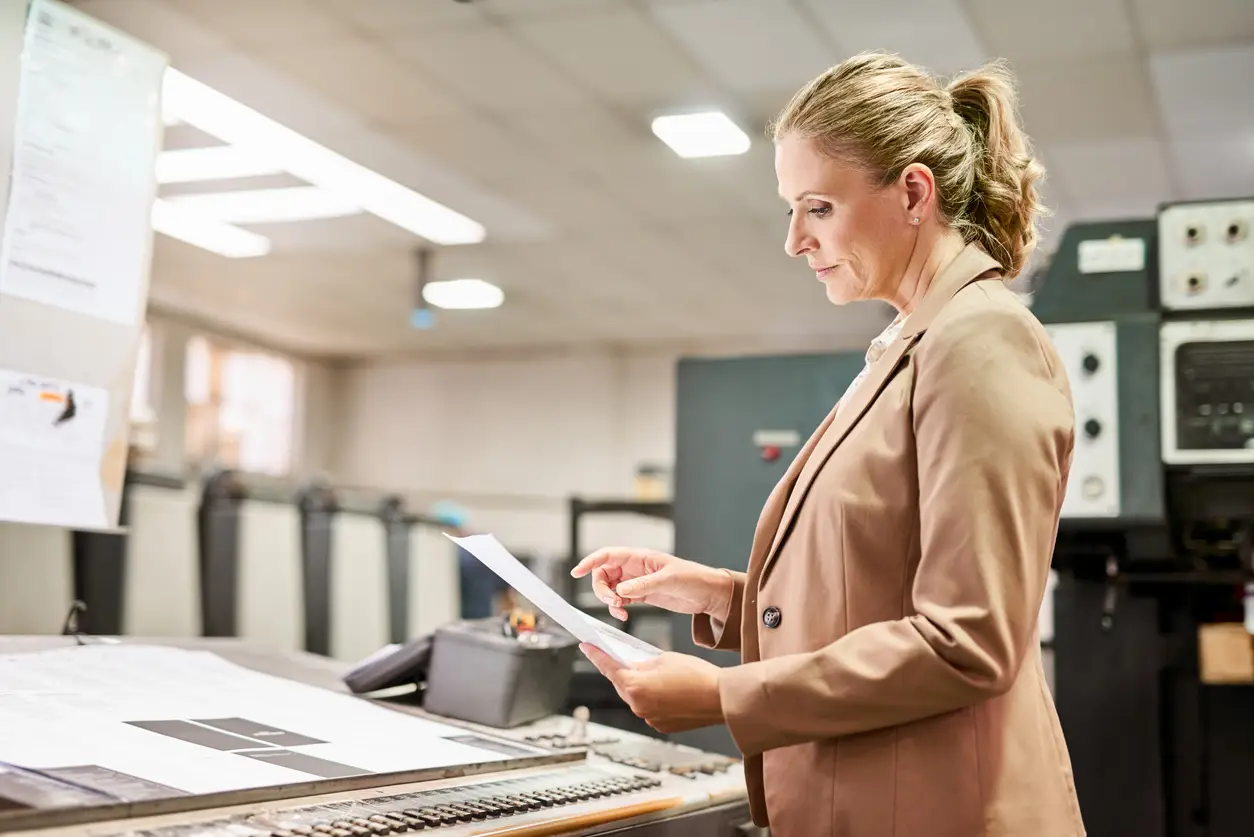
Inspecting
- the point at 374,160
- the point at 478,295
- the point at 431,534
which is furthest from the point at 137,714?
the point at 478,295

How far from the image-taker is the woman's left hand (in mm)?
1116

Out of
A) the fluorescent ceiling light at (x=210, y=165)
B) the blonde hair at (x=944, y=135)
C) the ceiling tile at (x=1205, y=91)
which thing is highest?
the fluorescent ceiling light at (x=210, y=165)

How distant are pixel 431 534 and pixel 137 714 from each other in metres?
4.11

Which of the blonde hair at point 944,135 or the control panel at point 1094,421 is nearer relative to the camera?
the blonde hair at point 944,135

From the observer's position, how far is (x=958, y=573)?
3.42 feet

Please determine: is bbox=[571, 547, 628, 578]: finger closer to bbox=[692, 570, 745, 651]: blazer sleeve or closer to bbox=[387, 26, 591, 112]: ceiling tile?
bbox=[692, 570, 745, 651]: blazer sleeve

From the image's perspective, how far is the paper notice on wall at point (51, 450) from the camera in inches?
80.9

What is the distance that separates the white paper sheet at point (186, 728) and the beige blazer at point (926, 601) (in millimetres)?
486

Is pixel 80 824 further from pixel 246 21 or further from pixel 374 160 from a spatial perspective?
pixel 374 160

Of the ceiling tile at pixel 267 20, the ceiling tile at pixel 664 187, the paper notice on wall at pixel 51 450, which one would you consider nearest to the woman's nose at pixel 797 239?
the paper notice on wall at pixel 51 450

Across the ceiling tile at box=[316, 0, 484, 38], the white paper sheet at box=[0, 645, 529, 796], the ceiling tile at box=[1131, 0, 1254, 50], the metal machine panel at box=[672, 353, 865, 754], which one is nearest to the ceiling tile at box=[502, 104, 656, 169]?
the ceiling tile at box=[316, 0, 484, 38]

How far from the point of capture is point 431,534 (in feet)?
18.1

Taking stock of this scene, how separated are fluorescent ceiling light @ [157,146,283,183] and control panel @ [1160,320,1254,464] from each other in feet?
14.2

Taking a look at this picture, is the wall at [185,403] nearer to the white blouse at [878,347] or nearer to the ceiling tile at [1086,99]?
the ceiling tile at [1086,99]
